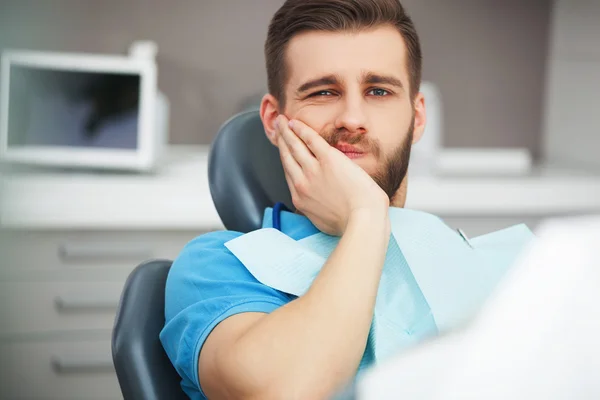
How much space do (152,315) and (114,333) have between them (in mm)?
60

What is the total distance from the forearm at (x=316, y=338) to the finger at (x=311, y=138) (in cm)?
21

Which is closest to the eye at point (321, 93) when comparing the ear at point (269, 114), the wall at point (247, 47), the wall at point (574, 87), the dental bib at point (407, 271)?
the ear at point (269, 114)

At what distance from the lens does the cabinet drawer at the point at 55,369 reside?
7.30ft

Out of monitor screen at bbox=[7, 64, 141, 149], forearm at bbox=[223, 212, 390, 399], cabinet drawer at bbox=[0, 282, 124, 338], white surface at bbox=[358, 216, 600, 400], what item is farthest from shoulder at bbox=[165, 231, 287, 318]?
monitor screen at bbox=[7, 64, 141, 149]

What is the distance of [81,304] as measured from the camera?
2238 millimetres

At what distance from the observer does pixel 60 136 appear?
2.34 meters

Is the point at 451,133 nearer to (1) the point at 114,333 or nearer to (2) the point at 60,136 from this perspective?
(2) the point at 60,136

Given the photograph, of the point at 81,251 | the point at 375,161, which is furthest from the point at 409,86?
the point at 81,251

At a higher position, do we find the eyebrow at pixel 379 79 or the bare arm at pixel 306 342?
the eyebrow at pixel 379 79

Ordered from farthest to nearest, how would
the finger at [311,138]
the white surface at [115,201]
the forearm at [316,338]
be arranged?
the white surface at [115,201]
the finger at [311,138]
the forearm at [316,338]

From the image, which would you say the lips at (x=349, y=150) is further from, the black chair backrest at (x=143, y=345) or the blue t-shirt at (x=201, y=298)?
the black chair backrest at (x=143, y=345)

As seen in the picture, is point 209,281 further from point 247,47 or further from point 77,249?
point 247,47

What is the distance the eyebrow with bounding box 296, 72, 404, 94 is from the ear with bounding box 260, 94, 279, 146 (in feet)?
0.32

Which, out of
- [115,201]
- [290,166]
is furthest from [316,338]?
[115,201]
